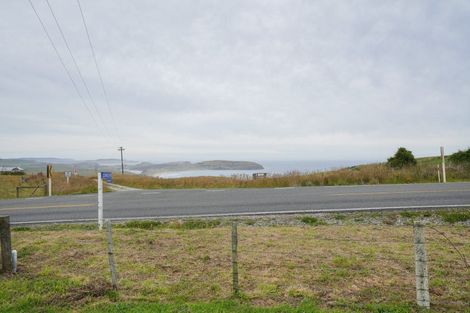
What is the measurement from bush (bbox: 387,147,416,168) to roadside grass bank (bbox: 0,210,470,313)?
57.9 ft

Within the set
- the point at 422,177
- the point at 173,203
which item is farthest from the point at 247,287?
the point at 422,177

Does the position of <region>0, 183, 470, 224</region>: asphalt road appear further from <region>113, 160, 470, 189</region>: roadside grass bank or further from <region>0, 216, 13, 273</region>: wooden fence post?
<region>113, 160, 470, 189</region>: roadside grass bank

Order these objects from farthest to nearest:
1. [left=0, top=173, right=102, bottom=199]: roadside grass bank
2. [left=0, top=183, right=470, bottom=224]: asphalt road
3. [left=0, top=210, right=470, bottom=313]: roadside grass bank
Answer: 1. [left=0, top=173, right=102, bottom=199]: roadside grass bank
2. [left=0, top=183, right=470, bottom=224]: asphalt road
3. [left=0, top=210, right=470, bottom=313]: roadside grass bank

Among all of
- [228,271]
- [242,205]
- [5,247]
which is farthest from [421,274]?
[242,205]

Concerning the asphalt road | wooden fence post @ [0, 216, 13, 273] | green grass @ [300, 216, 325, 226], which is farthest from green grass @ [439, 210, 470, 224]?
wooden fence post @ [0, 216, 13, 273]

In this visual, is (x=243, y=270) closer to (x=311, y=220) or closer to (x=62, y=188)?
(x=311, y=220)

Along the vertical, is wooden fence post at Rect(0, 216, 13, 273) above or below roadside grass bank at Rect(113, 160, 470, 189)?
below

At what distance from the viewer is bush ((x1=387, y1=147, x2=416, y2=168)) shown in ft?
80.4

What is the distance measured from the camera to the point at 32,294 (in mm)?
4453

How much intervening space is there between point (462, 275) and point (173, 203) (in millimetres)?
9516

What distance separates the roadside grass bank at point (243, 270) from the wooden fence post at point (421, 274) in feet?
Result: 0.42

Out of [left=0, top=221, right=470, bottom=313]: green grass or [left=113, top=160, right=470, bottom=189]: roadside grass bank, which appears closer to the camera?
[left=0, top=221, right=470, bottom=313]: green grass

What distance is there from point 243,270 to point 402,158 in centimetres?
2322

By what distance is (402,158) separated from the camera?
24.8 meters
